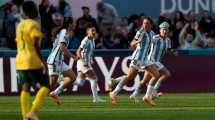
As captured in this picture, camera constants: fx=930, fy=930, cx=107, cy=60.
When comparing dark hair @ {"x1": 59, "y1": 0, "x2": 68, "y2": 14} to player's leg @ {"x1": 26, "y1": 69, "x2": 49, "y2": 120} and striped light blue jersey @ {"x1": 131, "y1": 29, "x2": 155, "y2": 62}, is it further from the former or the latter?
player's leg @ {"x1": 26, "y1": 69, "x2": 49, "y2": 120}

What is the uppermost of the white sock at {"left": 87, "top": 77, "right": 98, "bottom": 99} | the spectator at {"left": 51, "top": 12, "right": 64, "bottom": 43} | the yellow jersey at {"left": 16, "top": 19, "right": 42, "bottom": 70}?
the yellow jersey at {"left": 16, "top": 19, "right": 42, "bottom": 70}

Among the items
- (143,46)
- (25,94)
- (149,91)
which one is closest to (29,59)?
(25,94)

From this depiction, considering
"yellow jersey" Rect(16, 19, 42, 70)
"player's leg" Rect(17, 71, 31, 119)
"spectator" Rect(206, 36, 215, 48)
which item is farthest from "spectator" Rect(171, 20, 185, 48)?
"yellow jersey" Rect(16, 19, 42, 70)

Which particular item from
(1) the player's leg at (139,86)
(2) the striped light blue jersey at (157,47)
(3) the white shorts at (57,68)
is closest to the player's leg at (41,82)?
(3) the white shorts at (57,68)

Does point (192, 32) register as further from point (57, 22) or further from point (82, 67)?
point (82, 67)

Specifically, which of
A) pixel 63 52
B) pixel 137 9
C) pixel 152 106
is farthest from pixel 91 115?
pixel 137 9

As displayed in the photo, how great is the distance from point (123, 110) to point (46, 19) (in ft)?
33.9

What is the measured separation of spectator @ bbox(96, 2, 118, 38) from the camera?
32156 mm

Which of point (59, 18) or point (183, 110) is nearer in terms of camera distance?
point (183, 110)

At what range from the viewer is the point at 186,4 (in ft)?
113

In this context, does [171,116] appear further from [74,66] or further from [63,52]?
[74,66]

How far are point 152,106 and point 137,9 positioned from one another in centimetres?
1200

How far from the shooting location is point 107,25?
106ft

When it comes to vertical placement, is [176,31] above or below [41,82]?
below
